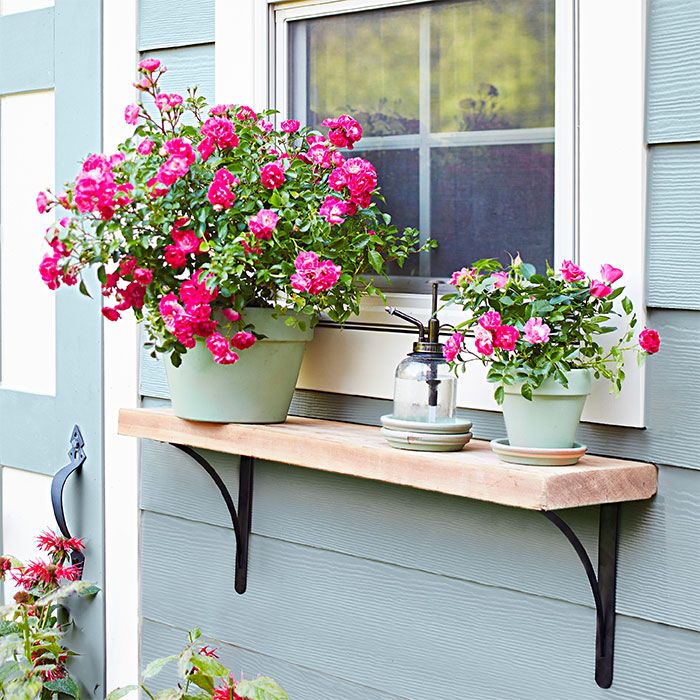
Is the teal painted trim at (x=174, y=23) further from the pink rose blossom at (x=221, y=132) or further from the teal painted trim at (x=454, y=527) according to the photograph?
the teal painted trim at (x=454, y=527)

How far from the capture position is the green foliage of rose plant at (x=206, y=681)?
5.26 ft

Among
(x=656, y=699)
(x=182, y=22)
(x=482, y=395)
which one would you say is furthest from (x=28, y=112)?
(x=656, y=699)

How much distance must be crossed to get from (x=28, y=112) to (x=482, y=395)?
116cm

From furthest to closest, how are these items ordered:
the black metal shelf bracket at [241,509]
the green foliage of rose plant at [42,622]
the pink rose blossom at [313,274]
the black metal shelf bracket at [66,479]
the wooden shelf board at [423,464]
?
1. the black metal shelf bracket at [66,479]
2. the green foliage of rose plant at [42,622]
3. the black metal shelf bracket at [241,509]
4. the pink rose blossom at [313,274]
5. the wooden shelf board at [423,464]

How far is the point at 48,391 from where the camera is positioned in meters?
2.22

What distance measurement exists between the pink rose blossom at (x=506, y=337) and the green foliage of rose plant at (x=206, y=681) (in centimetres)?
62

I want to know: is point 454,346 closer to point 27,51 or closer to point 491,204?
point 491,204

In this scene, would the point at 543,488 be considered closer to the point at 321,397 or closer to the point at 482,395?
the point at 482,395

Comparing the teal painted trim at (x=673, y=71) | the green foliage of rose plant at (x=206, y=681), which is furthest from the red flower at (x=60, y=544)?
the teal painted trim at (x=673, y=71)

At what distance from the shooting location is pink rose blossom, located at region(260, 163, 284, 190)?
155 centimetres

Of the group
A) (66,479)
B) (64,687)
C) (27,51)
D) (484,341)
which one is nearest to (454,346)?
(484,341)

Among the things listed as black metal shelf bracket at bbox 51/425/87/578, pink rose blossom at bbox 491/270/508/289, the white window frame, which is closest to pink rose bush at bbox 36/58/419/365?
the white window frame

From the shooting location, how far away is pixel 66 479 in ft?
6.93

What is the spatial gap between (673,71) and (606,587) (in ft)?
2.02
